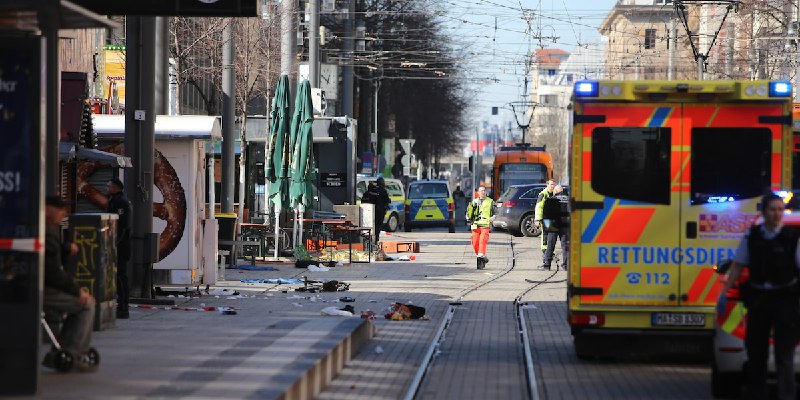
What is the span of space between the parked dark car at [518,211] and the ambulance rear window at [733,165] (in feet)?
103

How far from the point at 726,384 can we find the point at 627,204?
2.72m

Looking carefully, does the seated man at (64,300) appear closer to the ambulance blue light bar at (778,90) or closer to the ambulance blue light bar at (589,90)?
the ambulance blue light bar at (589,90)

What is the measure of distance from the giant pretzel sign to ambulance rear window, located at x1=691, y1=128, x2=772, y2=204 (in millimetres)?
9105

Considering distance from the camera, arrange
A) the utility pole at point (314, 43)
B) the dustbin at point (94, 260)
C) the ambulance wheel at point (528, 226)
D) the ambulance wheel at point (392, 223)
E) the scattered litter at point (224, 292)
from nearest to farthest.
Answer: the dustbin at point (94, 260), the scattered litter at point (224, 292), the utility pole at point (314, 43), the ambulance wheel at point (528, 226), the ambulance wheel at point (392, 223)

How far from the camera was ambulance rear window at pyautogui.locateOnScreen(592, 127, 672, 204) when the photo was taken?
45.9ft

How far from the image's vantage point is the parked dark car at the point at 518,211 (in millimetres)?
45844

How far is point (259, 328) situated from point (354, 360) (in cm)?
123

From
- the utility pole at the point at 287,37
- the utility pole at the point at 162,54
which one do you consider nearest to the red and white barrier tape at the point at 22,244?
the utility pole at the point at 162,54

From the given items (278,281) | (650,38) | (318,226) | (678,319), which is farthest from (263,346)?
(650,38)

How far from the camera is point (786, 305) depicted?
10578 millimetres

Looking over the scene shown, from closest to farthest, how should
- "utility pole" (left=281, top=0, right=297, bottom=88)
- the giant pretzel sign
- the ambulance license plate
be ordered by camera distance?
1. the ambulance license plate
2. the giant pretzel sign
3. "utility pole" (left=281, top=0, right=297, bottom=88)

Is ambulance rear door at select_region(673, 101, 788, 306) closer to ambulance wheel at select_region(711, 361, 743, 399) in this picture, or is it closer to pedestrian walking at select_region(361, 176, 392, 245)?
ambulance wheel at select_region(711, 361, 743, 399)

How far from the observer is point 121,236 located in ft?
56.7

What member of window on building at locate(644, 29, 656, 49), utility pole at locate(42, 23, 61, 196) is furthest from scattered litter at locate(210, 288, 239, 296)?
window on building at locate(644, 29, 656, 49)
